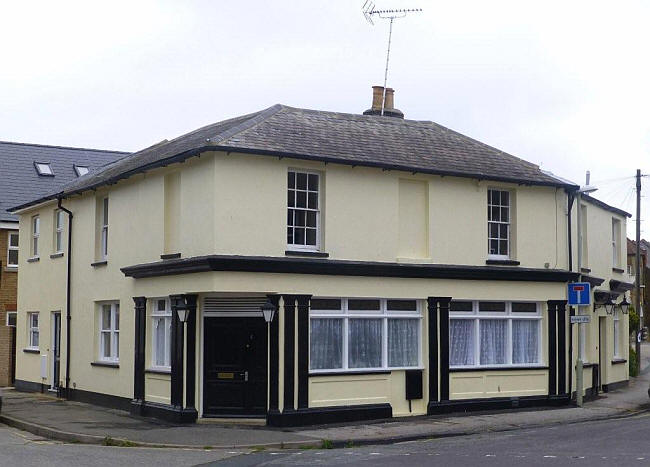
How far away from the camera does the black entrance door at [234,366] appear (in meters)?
21.1

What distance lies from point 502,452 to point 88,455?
6965 mm

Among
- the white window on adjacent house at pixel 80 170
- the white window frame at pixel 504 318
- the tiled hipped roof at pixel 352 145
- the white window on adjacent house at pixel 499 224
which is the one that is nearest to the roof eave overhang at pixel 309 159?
the tiled hipped roof at pixel 352 145

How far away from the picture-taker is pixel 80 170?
1614 inches

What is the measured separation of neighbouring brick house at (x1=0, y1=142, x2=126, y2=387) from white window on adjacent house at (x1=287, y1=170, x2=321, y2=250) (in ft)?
47.5

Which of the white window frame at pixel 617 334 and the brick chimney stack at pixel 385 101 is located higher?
the brick chimney stack at pixel 385 101

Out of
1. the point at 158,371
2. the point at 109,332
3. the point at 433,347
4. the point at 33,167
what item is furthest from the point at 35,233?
the point at 433,347

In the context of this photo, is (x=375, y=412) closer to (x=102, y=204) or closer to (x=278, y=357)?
(x=278, y=357)

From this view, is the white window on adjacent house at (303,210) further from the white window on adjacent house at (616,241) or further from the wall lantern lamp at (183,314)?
the white window on adjacent house at (616,241)

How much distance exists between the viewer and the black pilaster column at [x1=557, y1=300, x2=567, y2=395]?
81.1 ft

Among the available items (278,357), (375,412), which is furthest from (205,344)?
(375,412)

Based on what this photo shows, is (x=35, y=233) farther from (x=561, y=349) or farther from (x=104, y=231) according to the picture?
(x=561, y=349)

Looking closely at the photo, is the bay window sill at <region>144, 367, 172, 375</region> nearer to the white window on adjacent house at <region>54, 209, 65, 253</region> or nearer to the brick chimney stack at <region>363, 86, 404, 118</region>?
the white window on adjacent house at <region>54, 209, 65, 253</region>

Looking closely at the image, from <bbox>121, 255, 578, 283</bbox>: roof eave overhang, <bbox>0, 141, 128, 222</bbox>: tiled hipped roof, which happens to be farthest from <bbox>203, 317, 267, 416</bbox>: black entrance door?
<bbox>0, 141, 128, 222</bbox>: tiled hipped roof

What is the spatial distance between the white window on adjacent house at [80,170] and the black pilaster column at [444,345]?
2228cm
